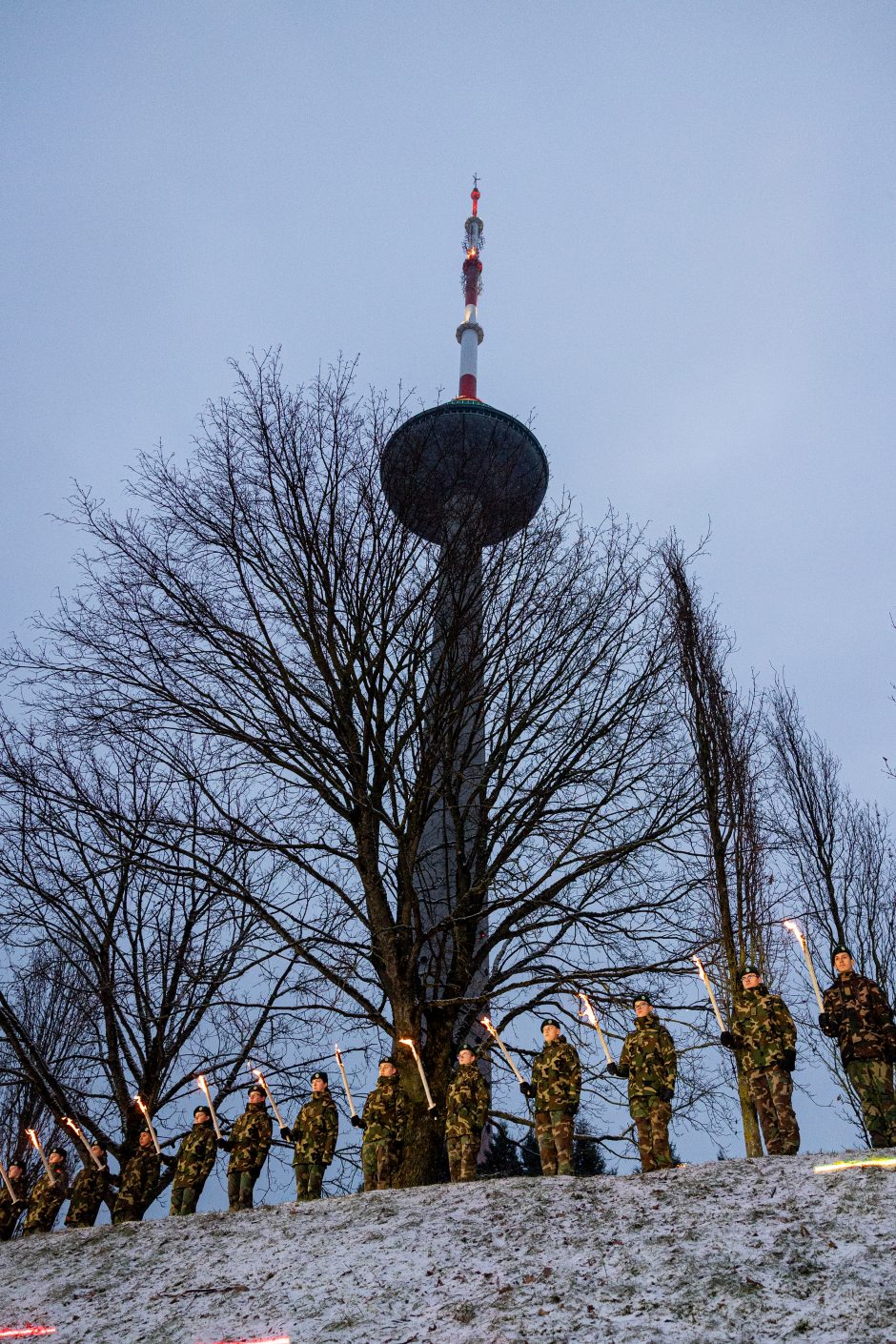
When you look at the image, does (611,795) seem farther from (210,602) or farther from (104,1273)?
(104,1273)

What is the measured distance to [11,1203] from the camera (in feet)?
41.5

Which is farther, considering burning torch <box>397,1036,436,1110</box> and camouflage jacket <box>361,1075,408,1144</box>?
camouflage jacket <box>361,1075,408,1144</box>

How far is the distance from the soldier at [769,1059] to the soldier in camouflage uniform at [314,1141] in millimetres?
4927

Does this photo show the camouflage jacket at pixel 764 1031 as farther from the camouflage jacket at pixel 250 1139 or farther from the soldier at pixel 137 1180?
the soldier at pixel 137 1180

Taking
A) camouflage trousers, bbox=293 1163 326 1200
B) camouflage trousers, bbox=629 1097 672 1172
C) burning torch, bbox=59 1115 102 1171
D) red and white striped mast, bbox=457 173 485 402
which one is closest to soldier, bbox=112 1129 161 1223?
burning torch, bbox=59 1115 102 1171

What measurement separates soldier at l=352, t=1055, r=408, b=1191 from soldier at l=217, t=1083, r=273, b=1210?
133 centimetres

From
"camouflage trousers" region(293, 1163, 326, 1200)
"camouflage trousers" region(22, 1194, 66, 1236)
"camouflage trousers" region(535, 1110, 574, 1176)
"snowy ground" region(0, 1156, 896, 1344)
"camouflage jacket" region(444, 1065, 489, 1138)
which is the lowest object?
"snowy ground" region(0, 1156, 896, 1344)

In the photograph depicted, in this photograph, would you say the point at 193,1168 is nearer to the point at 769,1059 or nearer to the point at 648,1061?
the point at 648,1061

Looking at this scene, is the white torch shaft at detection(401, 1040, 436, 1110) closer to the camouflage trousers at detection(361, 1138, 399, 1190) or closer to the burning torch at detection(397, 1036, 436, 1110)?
the burning torch at detection(397, 1036, 436, 1110)

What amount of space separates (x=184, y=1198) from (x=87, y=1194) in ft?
8.32

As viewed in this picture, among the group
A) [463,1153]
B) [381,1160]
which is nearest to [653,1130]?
[463,1153]

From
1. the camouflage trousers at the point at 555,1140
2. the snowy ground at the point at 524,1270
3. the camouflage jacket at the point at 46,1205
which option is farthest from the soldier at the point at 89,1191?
the camouflage trousers at the point at 555,1140

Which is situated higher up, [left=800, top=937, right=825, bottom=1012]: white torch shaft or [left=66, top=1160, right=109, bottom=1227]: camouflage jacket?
[left=800, top=937, right=825, bottom=1012]: white torch shaft

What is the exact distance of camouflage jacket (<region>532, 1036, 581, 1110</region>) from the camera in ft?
29.9
